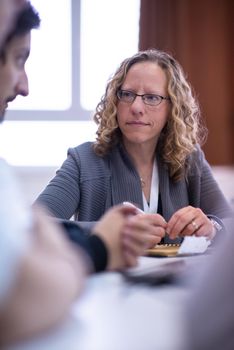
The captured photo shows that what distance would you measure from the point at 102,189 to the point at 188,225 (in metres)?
0.50

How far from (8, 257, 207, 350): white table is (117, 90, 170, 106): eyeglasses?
124cm

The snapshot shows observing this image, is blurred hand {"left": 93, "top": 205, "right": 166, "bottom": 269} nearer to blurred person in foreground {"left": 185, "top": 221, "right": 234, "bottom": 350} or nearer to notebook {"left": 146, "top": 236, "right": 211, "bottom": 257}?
notebook {"left": 146, "top": 236, "right": 211, "bottom": 257}

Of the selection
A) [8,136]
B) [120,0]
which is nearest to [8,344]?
[8,136]

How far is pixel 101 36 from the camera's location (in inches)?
160

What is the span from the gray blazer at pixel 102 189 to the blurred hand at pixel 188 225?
356mm

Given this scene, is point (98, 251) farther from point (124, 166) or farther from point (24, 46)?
point (124, 166)

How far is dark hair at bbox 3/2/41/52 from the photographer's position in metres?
0.91

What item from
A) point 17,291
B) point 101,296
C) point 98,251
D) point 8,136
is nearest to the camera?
point 17,291

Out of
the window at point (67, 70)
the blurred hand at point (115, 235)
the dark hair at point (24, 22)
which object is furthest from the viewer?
the window at point (67, 70)

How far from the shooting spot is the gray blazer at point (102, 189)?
6.34ft

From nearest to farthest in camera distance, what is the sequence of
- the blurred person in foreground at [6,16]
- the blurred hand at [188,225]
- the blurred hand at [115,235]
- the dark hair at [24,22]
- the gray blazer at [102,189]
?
the blurred person in foreground at [6,16], the dark hair at [24,22], the blurred hand at [115,235], the blurred hand at [188,225], the gray blazer at [102,189]

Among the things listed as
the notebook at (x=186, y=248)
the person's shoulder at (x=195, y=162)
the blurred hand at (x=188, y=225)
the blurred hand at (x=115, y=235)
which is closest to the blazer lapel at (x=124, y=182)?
the person's shoulder at (x=195, y=162)

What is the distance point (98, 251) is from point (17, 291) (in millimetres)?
420

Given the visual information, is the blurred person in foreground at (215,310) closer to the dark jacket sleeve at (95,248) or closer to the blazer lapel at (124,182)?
the dark jacket sleeve at (95,248)
